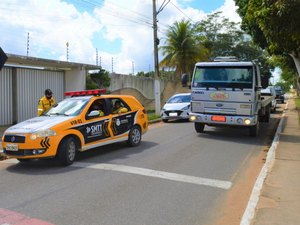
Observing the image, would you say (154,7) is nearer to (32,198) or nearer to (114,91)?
(114,91)

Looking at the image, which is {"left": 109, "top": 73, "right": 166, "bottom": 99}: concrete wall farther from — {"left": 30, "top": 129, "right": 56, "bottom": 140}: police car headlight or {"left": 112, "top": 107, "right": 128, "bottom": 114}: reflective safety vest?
{"left": 30, "top": 129, "right": 56, "bottom": 140}: police car headlight

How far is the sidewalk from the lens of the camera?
4.99 metres

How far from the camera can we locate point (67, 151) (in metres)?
8.28

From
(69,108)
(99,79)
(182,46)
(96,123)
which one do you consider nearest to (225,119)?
(96,123)

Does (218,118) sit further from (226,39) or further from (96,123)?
(226,39)

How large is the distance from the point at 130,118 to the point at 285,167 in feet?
14.9

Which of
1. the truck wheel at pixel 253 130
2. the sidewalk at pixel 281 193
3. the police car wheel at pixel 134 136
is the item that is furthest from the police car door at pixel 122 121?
the truck wheel at pixel 253 130

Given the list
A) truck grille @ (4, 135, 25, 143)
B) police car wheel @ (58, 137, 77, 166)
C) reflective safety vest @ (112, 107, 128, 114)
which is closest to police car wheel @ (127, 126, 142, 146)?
reflective safety vest @ (112, 107, 128, 114)

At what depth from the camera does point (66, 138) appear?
839 centimetres

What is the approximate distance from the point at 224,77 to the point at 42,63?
8.28 m

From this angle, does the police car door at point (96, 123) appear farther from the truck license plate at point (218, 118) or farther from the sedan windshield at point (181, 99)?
the sedan windshield at point (181, 99)

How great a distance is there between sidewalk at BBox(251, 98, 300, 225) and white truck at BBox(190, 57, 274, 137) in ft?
8.78

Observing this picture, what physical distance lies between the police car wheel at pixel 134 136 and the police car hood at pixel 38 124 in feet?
8.28

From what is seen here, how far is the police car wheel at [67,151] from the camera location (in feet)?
26.9
